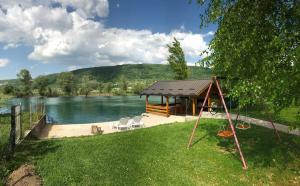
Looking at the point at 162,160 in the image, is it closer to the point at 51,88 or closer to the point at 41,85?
the point at 41,85

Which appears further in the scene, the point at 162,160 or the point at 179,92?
the point at 179,92

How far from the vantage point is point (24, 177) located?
9.18 metres

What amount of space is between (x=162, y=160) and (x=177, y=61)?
4030 centimetres

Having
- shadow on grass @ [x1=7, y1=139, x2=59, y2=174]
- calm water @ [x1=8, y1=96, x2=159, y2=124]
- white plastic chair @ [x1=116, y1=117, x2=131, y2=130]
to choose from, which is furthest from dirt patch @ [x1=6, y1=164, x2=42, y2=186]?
calm water @ [x1=8, y1=96, x2=159, y2=124]

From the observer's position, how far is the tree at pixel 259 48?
9031 millimetres

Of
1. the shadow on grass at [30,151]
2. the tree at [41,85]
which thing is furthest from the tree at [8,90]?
the shadow on grass at [30,151]

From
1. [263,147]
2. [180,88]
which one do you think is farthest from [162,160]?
[180,88]

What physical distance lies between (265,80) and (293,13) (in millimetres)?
2929

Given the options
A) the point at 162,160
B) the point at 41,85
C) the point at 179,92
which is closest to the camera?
the point at 162,160

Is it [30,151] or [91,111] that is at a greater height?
[30,151]

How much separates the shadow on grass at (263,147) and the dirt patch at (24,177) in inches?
327

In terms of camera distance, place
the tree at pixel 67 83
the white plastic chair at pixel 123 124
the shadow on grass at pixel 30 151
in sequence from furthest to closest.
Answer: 1. the tree at pixel 67 83
2. the white plastic chair at pixel 123 124
3. the shadow on grass at pixel 30 151

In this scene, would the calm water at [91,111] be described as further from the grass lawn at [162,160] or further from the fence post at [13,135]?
the grass lawn at [162,160]

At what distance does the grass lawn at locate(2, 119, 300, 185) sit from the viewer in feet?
32.5
